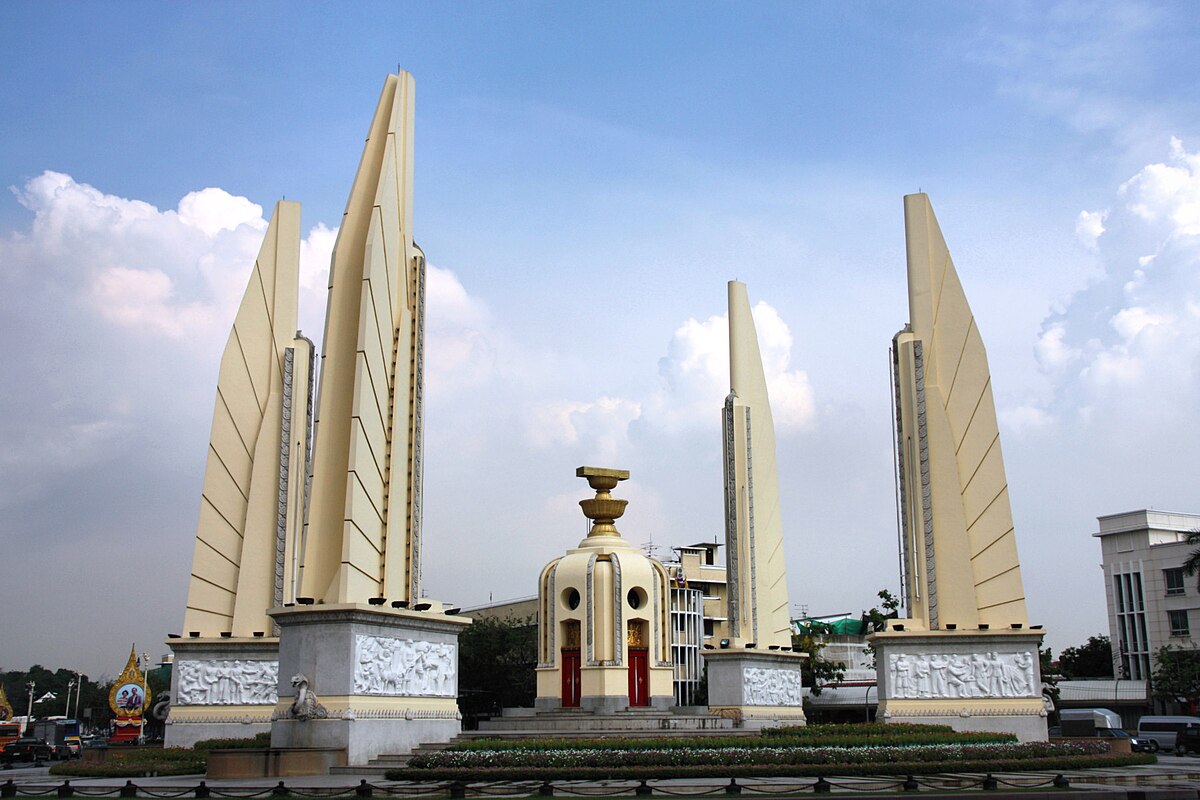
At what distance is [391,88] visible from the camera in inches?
862

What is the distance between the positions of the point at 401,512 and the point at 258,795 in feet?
23.7

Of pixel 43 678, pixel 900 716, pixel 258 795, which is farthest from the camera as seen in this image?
pixel 43 678

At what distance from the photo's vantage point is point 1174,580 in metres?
52.7

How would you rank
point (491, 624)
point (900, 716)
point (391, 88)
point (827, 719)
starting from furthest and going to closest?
point (827, 719)
point (491, 624)
point (900, 716)
point (391, 88)

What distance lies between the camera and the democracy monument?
18734mm

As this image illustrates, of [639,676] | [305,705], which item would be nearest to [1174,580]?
[639,676]

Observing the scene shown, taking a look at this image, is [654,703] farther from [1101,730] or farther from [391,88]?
[391,88]

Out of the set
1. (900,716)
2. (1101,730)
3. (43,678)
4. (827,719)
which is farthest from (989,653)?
(43,678)

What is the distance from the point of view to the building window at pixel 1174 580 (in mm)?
52219

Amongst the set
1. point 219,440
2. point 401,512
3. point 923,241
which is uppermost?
point 923,241

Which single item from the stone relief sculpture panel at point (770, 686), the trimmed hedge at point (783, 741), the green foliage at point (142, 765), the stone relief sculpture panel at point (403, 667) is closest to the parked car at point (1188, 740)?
the stone relief sculpture panel at point (770, 686)

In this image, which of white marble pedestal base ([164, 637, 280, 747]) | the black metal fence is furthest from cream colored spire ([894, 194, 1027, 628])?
white marble pedestal base ([164, 637, 280, 747])

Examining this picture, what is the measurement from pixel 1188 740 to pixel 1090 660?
31.8m

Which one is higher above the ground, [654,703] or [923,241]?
[923,241]
